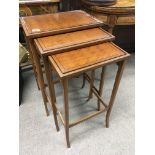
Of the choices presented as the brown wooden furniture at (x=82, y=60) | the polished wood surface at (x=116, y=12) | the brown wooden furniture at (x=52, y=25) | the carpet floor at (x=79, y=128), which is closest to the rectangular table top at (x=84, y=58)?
the brown wooden furniture at (x=82, y=60)

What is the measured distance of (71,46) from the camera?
0.96m

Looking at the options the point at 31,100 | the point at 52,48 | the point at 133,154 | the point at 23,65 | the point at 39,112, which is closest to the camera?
the point at 52,48

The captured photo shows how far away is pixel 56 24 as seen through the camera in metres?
1.14

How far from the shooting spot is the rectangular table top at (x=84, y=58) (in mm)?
848

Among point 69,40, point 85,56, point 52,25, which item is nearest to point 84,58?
point 85,56

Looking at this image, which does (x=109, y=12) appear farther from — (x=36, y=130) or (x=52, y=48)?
(x=36, y=130)

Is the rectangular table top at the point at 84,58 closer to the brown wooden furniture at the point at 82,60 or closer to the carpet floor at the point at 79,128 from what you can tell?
the brown wooden furniture at the point at 82,60

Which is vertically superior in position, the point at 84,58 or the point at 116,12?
the point at 116,12

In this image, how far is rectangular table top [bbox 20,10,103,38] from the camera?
41.4 inches

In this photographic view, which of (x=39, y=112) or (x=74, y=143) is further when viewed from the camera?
(x=39, y=112)

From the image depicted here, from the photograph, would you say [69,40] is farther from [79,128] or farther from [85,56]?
[79,128]

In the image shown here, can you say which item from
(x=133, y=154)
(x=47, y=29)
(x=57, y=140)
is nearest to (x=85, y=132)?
(x=57, y=140)

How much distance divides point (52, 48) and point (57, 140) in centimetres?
76

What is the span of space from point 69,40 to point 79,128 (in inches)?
29.8
